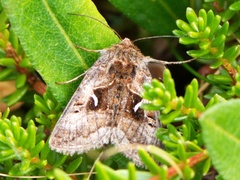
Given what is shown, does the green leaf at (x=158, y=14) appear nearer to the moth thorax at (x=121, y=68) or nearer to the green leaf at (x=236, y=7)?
the moth thorax at (x=121, y=68)

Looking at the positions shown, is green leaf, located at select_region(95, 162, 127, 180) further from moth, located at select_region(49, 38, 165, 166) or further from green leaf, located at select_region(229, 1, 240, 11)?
green leaf, located at select_region(229, 1, 240, 11)

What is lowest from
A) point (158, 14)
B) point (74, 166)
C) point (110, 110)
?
point (74, 166)

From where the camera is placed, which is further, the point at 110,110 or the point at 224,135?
the point at 110,110

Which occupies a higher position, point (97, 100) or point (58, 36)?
point (58, 36)

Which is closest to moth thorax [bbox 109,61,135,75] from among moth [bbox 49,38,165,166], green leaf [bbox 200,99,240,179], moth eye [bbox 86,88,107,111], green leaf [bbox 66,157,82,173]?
moth [bbox 49,38,165,166]

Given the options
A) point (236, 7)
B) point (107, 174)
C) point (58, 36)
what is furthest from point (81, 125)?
point (236, 7)

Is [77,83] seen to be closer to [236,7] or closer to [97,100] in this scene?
[97,100]

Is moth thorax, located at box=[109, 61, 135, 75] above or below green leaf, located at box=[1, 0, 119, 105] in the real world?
below

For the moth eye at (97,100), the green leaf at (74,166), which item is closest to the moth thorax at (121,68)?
the moth eye at (97,100)
